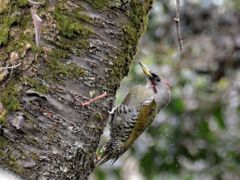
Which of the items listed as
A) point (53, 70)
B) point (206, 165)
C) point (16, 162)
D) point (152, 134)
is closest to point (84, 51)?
point (53, 70)

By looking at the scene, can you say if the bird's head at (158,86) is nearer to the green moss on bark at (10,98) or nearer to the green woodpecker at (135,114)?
the green woodpecker at (135,114)

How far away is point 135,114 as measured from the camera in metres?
3.72

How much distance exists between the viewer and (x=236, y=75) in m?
5.15

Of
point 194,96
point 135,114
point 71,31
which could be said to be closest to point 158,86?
point 135,114

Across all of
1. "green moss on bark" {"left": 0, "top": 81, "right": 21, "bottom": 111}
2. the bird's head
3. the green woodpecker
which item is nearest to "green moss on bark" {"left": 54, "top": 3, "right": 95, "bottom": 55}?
"green moss on bark" {"left": 0, "top": 81, "right": 21, "bottom": 111}

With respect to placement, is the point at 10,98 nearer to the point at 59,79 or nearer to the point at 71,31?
the point at 59,79

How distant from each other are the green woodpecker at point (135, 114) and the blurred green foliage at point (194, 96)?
2.08 feet

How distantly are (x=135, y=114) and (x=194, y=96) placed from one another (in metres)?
1.08

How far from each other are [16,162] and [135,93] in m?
1.73

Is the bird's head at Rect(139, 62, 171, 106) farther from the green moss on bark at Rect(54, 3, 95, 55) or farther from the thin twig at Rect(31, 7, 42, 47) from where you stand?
the thin twig at Rect(31, 7, 42, 47)

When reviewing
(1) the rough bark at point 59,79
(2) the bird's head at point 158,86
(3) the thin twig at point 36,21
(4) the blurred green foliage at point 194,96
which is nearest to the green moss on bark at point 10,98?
(1) the rough bark at point 59,79

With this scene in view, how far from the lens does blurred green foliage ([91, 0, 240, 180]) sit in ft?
14.5

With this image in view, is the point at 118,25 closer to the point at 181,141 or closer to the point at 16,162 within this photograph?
the point at 16,162

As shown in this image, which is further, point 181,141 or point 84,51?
point 181,141
